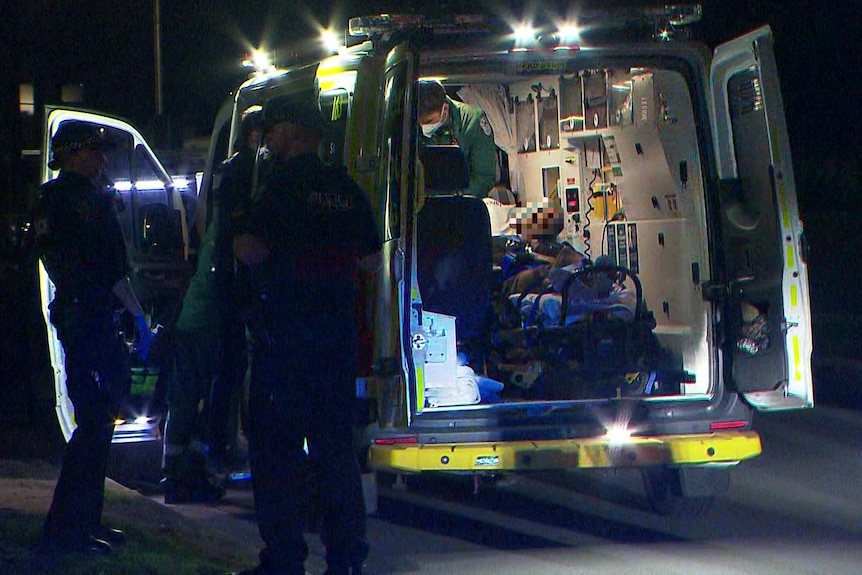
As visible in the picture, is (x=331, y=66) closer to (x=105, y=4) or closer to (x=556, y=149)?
(x=556, y=149)

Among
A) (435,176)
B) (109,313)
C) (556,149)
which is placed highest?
(556,149)

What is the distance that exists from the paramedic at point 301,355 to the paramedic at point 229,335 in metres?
1.26

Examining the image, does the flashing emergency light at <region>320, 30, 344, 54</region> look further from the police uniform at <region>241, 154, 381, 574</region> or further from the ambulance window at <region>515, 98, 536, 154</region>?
the ambulance window at <region>515, 98, 536, 154</region>

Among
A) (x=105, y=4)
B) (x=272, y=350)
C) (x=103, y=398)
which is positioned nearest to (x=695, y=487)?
(x=272, y=350)

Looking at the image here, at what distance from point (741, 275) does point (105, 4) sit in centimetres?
4061

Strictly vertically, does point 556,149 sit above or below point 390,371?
above

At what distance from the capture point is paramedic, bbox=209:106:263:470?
6.64m

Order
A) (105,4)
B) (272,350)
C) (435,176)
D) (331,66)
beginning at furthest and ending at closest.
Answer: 1. (105,4)
2. (435,176)
3. (331,66)
4. (272,350)

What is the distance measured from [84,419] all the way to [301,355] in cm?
101

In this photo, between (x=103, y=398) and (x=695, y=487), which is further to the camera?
(x=695, y=487)

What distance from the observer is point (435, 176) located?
22.9ft

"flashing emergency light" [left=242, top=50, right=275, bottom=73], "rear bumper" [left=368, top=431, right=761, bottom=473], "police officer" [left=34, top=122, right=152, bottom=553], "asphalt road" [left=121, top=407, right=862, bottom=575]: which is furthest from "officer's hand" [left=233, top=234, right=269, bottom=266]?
"flashing emergency light" [left=242, top=50, right=275, bottom=73]

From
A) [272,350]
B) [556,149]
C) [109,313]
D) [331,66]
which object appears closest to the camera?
[272,350]

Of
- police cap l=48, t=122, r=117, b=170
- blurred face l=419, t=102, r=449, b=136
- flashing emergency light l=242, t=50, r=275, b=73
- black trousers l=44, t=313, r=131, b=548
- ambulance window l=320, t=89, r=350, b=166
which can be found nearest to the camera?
black trousers l=44, t=313, r=131, b=548
